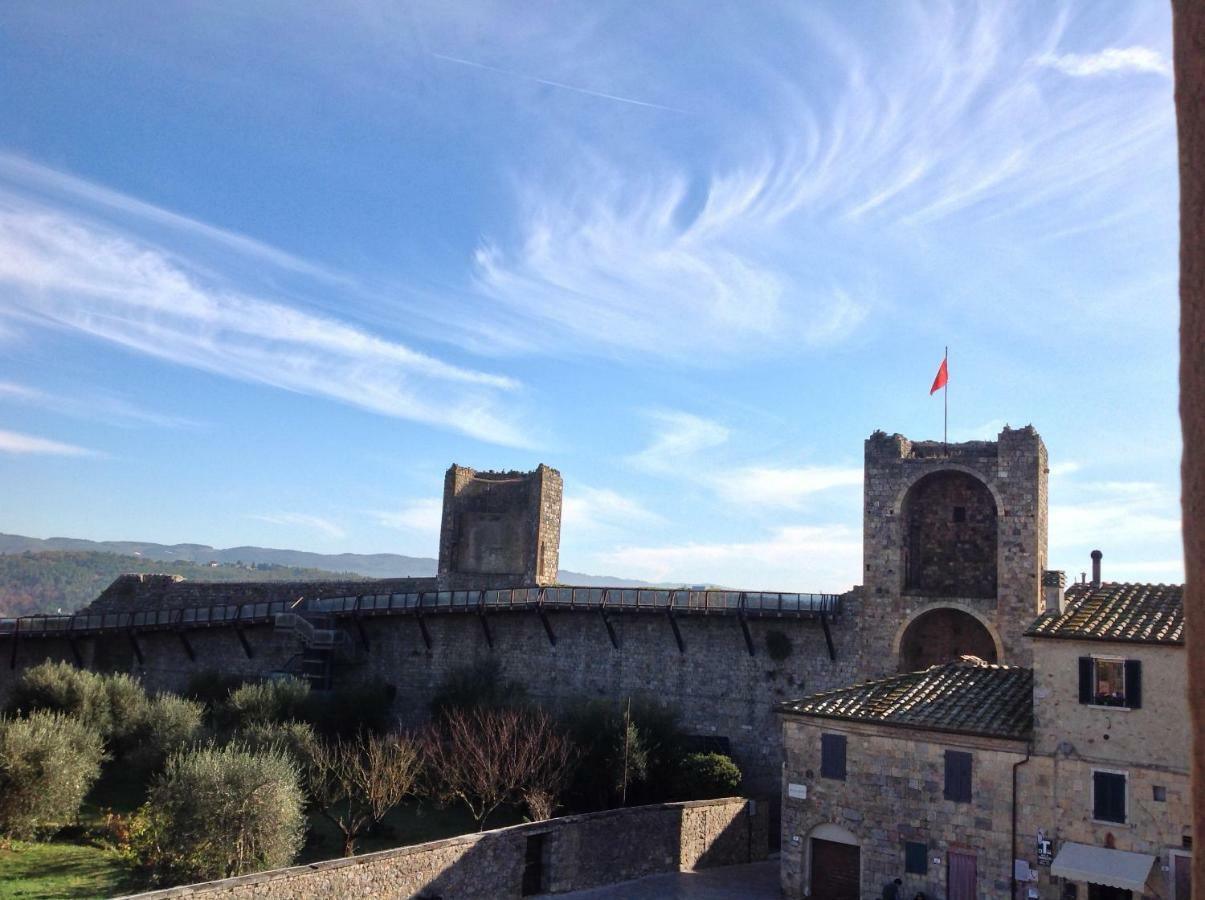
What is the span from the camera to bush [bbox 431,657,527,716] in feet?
108

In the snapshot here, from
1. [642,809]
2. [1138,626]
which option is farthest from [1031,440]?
[642,809]

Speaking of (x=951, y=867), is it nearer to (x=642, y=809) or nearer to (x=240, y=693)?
(x=642, y=809)

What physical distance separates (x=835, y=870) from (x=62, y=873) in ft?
53.3

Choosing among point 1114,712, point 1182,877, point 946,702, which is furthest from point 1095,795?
point 946,702

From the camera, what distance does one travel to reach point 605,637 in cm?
3366

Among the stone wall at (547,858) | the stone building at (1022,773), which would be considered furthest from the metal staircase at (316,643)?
the stone building at (1022,773)

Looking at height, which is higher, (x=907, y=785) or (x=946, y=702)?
(x=946, y=702)

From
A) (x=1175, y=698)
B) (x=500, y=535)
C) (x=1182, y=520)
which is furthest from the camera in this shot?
(x=500, y=535)

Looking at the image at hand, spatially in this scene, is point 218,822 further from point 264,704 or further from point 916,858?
point 916,858

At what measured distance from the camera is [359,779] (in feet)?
84.5

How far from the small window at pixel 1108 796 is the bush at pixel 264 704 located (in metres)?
22.1

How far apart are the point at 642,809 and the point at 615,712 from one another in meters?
6.08

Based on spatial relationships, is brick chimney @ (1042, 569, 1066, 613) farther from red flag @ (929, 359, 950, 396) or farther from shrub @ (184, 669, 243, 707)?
shrub @ (184, 669, 243, 707)

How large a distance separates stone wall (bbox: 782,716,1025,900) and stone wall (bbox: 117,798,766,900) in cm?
302
